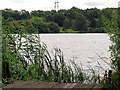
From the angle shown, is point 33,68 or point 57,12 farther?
point 57,12

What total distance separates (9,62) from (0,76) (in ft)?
0.93

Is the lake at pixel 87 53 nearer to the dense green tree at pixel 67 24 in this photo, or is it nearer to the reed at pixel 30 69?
the reed at pixel 30 69

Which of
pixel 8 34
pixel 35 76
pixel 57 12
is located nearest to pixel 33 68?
pixel 35 76

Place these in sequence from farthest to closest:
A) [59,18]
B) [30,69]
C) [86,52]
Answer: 1. [59,18]
2. [86,52]
3. [30,69]

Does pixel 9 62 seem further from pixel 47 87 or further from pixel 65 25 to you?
pixel 65 25

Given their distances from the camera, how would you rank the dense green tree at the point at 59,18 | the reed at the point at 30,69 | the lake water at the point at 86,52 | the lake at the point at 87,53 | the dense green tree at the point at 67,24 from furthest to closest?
the dense green tree at the point at 67,24, the dense green tree at the point at 59,18, the lake water at the point at 86,52, the lake at the point at 87,53, the reed at the point at 30,69

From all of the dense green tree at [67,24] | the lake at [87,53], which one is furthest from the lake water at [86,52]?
the dense green tree at [67,24]

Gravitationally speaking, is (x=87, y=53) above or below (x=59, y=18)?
below

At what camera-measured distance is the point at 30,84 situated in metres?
2.12

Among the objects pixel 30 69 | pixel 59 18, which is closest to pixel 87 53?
pixel 59 18

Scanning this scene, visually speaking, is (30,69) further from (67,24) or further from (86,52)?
(67,24)

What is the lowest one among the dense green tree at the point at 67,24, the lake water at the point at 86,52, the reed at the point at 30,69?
the lake water at the point at 86,52

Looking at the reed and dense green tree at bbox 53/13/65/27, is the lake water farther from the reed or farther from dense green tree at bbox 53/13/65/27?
dense green tree at bbox 53/13/65/27

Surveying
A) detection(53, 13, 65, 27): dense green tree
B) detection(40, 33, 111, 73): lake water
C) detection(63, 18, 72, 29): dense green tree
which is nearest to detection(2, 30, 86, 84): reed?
detection(40, 33, 111, 73): lake water
